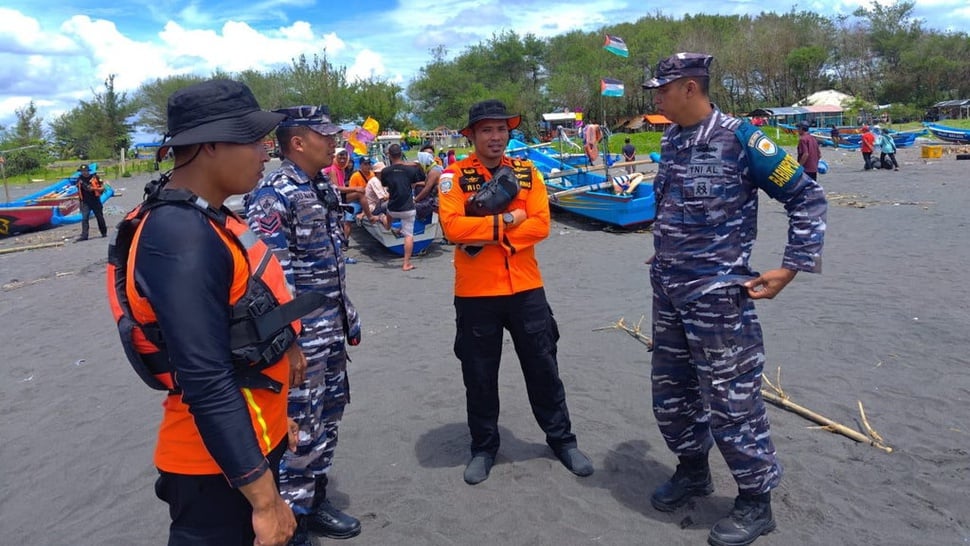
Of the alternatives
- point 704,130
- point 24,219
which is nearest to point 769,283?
point 704,130

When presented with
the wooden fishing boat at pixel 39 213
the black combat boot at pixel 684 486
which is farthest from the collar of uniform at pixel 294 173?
the wooden fishing boat at pixel 39 213

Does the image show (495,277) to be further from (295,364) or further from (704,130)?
(295,364)

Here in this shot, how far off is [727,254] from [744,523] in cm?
128

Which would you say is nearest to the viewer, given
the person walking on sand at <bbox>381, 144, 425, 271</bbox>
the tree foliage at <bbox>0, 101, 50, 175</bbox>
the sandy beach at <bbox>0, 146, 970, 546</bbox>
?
the sandy beach at <bbox>0, 146, 970, 546</bbox>

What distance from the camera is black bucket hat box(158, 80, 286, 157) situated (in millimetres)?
1667

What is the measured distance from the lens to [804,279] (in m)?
8.00

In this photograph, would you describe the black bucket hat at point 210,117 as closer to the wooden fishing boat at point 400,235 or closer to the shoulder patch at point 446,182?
the shoulder patch at point 446,182

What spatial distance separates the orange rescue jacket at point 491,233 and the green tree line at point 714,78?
50.6 meters

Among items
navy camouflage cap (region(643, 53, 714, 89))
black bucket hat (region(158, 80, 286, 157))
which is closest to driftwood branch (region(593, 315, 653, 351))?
navy camouflage cap (region(643, 53, 714, 89))

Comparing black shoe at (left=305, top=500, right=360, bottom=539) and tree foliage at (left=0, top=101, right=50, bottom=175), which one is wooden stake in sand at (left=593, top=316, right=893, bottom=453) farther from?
tree foliage at (left=0, top=101, right=50, bottom=175)

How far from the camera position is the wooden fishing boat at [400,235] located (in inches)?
446

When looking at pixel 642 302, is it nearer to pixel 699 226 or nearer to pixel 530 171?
pixel 530 171

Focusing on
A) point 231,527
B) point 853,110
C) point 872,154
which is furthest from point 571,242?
point 853,110

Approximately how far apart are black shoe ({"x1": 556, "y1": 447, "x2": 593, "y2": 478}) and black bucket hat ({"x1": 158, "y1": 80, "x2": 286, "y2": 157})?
2.80 m
